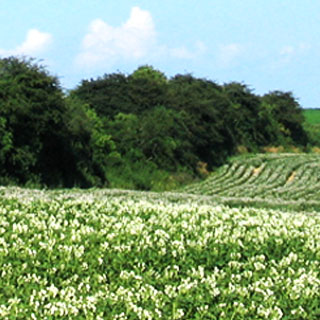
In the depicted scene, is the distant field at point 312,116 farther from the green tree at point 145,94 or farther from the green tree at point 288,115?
the green tree at point 145,94

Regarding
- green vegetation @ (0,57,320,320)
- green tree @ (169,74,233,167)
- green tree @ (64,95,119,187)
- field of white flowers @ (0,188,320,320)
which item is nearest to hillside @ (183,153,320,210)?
green vegetation @ (0,57,320,320)

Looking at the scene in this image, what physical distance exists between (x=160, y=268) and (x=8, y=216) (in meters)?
4.76

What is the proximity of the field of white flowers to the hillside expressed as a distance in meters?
22.1

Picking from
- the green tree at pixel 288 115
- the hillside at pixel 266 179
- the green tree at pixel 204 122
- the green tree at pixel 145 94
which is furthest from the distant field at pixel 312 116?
the green tree at pixel 145 94

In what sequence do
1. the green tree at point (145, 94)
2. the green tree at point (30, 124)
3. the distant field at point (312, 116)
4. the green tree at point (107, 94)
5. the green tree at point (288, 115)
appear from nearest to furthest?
the green tree at point (30, 124) → the green tree at point (107, 94) → the green tree at point (145, 94) → the green tree at point (288, 115) → the distant field at point (312, 116)

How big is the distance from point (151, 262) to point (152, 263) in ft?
0.14

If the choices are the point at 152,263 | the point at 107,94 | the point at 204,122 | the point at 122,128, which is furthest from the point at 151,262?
the point at 204,122

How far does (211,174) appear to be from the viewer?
65.6 meters

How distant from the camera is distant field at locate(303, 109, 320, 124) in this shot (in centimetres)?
13035

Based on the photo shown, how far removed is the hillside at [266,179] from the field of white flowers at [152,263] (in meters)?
22.1

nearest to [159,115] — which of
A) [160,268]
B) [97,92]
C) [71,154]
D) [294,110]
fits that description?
[97,92]

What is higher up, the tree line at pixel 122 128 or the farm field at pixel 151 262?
the tree line at pixel 122 128

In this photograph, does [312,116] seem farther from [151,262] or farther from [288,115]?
[151,262]

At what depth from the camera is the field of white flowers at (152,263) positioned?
986 cm
